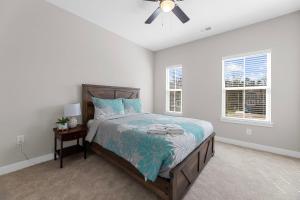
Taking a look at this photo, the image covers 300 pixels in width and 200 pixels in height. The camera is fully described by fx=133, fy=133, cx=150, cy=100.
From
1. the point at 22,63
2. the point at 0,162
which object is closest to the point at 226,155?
the point at 0,162

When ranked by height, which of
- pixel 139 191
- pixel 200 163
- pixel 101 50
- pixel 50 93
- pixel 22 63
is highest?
pixel 101 50

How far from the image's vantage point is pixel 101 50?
3.36m

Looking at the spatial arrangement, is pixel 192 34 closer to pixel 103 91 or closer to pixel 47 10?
pixel 103 91

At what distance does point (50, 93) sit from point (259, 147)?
460 cm

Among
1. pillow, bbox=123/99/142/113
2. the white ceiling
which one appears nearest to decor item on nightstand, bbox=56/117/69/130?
pillow, bbox=123/99/142/113

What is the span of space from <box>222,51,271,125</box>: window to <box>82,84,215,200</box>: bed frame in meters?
1.47

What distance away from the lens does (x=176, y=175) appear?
1411 mm

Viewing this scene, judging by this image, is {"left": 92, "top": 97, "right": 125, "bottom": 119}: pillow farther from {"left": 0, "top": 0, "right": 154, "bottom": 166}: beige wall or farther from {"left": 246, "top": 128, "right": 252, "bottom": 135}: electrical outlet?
{"left": 246, "top": 128, "right": 252, "bottom": 135}: electrical outlet

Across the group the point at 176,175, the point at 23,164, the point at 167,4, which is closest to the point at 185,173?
the point at 176,175

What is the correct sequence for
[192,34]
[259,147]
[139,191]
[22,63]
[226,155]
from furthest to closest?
[192,34] < [259,147] < [226,155] < [22,63] < [139,191]

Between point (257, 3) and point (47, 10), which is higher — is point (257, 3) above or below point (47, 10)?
above

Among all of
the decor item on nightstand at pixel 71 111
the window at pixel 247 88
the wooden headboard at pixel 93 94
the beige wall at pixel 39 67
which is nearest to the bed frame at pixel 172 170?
the wooden headboard at pixel 93 94

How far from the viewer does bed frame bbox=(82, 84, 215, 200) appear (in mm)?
1423

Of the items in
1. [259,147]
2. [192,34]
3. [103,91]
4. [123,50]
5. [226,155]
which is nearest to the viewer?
[226,155]
